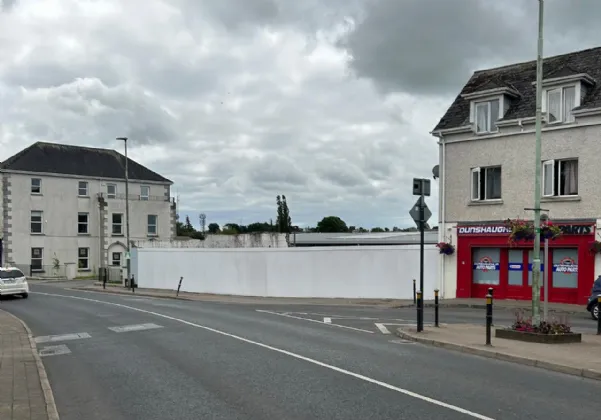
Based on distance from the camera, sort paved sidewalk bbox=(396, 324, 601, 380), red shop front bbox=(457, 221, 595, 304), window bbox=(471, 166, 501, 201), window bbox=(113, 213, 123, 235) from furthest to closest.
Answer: window bbox=(113, 213, 123, 235) → window bbox=(471, 166, 501, 201) → red shop front bbox=(457, 221, 595, 304) → paved sidewalk bbox=(396, 324, 601, 380)

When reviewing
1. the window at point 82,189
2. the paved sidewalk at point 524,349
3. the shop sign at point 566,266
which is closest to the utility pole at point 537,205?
the paved sidewalk at point 524,349

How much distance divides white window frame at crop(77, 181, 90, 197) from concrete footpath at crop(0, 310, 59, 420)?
43.6 m

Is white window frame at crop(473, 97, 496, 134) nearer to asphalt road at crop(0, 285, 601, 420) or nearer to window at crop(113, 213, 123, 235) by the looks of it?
asphalt road at crop(0, 285, 601, 420)

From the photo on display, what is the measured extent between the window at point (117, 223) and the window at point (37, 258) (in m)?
6.31

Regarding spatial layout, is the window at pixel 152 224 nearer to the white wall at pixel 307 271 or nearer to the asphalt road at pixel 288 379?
the white wall at pixel 307 271

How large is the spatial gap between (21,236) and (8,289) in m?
23.6

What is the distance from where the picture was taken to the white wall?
28.8 meters

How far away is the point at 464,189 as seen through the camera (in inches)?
1109

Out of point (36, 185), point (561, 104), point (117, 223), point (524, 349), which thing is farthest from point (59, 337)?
point (117, 223)

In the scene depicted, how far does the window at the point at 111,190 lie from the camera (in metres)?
57.7

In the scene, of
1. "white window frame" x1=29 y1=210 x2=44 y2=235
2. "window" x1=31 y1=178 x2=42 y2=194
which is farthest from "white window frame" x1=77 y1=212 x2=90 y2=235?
"window" x1=31 y1=178 x2=42 y2=194

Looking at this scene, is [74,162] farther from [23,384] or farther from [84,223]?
[23,384]

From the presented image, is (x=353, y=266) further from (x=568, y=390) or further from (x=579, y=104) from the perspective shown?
(x=568, y=390)

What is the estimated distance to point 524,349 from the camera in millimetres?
12227
